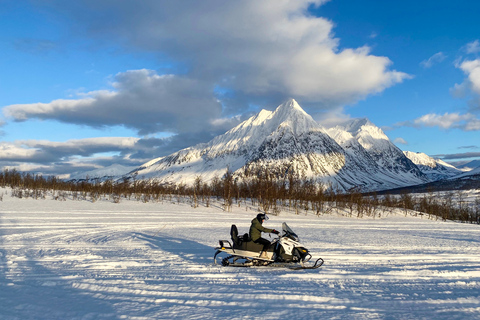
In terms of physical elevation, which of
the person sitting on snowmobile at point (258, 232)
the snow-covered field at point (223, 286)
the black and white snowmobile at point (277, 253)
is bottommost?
the snow-covered field at point (223, 286)

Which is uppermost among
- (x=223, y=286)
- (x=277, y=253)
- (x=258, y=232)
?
(x=258, y=232)

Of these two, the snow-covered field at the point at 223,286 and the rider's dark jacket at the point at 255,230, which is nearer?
the snow-covered field at the point at 223,286

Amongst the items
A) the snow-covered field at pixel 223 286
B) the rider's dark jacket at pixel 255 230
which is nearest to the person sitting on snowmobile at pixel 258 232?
the rider's dark jacket at pixel 255 230

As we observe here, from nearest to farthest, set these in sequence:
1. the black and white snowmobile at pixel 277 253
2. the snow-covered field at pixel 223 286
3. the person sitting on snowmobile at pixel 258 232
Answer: the snow-covered field at pixel 223 286
the black and white snowmobile at pixel 277 253
the person sitting on snowmobile at pixel 258 232

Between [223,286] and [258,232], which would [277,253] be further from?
[223,286]

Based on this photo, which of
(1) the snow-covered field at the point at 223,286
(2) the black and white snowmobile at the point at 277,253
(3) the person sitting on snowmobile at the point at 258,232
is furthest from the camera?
(3) the person sitting on snowmobile at the point at 258,232

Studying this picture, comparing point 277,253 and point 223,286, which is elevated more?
point 277,253

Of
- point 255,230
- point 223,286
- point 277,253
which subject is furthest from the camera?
point 255,230

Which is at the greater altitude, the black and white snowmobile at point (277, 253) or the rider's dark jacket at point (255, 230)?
the rider's dark jacket at point (255, 230)

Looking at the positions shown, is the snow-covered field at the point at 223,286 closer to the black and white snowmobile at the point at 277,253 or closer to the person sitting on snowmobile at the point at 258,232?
the black and white snowmobile at the point at 277,253

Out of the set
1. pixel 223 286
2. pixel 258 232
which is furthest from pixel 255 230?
pixel 223 286

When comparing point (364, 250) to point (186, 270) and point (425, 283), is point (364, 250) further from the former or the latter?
point (186, 270)

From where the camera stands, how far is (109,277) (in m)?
9.07

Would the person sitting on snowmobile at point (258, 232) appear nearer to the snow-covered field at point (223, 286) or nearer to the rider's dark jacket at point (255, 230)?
the rider's dark jacket at point (255, 230)
